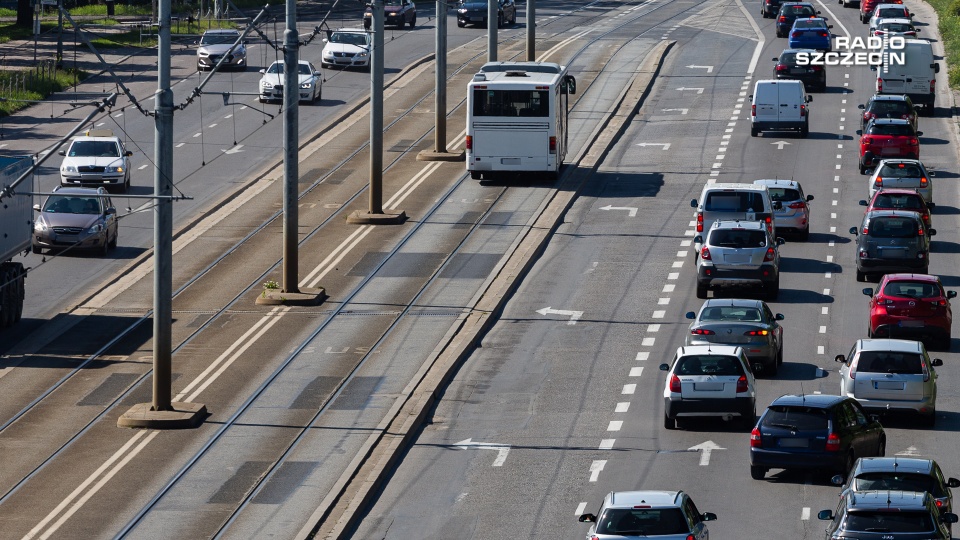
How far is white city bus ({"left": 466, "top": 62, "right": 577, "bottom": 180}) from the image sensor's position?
56219 millimetres

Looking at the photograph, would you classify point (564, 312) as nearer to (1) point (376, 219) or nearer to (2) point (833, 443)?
(1) point (376, 219)

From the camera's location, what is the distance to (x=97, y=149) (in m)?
58.6

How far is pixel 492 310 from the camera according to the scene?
144 feet

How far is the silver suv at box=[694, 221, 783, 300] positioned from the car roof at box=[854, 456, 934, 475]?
18.2 meters

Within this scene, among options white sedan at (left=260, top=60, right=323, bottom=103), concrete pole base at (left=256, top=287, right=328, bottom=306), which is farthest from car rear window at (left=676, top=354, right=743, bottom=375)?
white sedan at (left=260, top=60, right=323, bottom=103)

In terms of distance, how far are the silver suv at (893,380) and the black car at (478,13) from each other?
6393cm

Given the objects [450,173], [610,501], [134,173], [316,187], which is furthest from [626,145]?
[610,501]

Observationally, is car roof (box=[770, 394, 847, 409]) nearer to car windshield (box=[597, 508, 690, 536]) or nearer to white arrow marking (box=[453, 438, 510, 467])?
white arrow marking (box=[453, 438, 510, 467])

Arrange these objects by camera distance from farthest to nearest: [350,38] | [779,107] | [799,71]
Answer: [350,38] → [799,71] → [779,107]

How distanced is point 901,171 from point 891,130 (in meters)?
6.34

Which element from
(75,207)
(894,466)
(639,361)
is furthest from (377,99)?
(894,466)

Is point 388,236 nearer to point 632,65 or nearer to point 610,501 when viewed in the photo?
point 610,501

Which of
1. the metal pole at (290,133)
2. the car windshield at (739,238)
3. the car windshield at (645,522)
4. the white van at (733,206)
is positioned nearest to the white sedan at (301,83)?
the white van at (733,206)

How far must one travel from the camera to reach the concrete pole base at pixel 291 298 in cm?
4456
